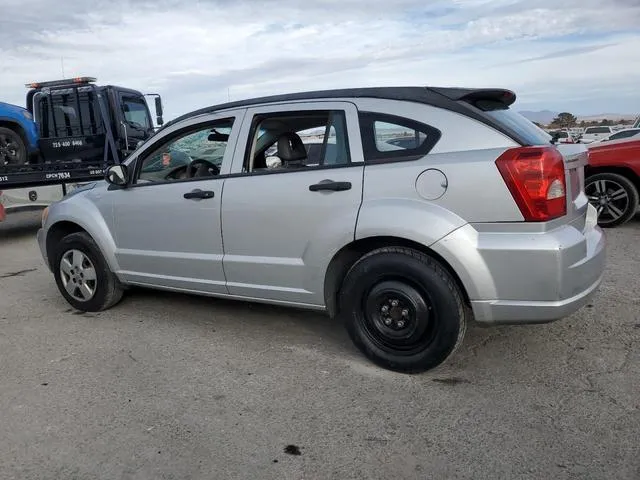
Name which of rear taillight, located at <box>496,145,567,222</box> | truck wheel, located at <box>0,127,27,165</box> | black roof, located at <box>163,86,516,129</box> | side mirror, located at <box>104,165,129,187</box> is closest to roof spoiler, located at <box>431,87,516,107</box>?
black roof, located at <box>163,86,516,129</box>

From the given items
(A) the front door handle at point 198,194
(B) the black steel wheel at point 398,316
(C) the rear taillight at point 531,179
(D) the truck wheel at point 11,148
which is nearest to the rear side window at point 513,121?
(C) the rear taillight at point 531,179

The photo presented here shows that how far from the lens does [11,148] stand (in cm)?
1005

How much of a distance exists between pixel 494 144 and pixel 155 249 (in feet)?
9.06

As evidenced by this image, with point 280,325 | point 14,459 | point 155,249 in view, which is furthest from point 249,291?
point 14,459

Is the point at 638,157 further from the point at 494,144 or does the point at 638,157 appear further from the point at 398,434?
the point at 398,434

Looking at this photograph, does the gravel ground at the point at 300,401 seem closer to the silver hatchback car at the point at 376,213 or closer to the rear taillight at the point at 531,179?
the silver hatchback car at the point at 376,213

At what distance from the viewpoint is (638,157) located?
7.72 metres

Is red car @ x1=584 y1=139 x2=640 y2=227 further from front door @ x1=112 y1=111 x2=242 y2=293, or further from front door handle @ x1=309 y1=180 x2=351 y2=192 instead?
front door @ x1=112 y1=111 x2=242 y2=293

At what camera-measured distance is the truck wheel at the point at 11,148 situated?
32.4 feet

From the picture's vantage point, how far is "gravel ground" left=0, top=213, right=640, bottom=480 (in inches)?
109

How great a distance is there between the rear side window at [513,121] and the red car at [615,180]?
15.1ft

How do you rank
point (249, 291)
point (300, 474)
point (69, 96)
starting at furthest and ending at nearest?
point (69, 96), point (249, 291), point (300, 474)

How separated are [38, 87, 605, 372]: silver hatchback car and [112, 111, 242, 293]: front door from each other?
0.01 metres

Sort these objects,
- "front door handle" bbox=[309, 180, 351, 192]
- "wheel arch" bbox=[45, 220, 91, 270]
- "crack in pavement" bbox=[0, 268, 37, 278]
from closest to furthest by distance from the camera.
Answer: "front door handle" bbox=[309, 180, 351, 192], "wheel arch" bbox=[45, 220, 91, 270], "crack in pavement" bbox=[0, 268, 37, 278]
